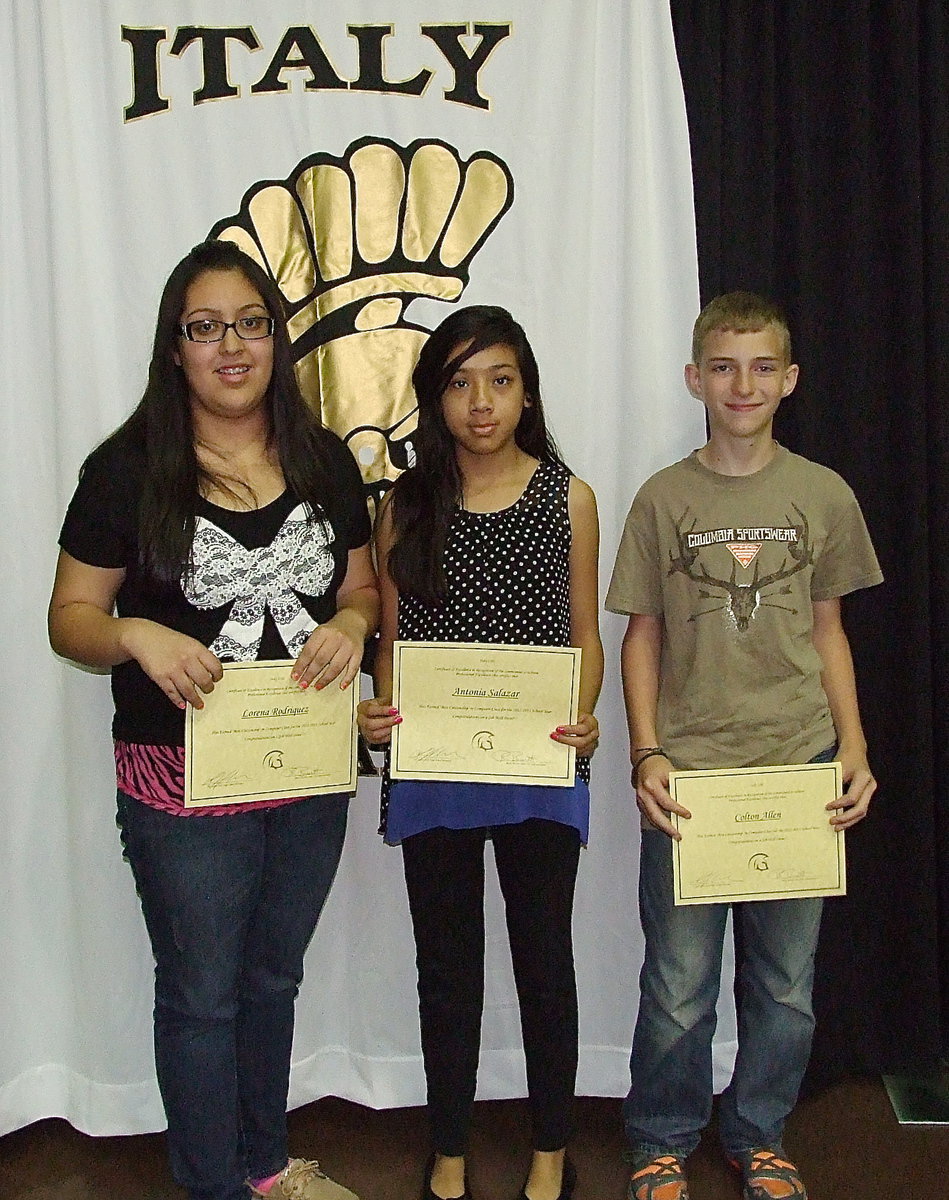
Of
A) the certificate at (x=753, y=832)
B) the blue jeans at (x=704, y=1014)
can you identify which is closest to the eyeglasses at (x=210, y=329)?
the certificate at (x=753, y=832)

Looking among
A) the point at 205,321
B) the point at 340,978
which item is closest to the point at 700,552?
the point at 205,321

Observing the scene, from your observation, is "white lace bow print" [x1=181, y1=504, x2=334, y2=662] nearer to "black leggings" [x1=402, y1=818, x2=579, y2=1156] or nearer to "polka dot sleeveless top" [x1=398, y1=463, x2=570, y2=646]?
"polka dot sleeveless top" [x1=398, y1=463, x2=570, y2=646]

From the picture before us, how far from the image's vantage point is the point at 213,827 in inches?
69.1

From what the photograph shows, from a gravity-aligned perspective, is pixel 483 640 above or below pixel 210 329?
below

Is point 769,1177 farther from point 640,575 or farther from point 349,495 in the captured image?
point 349,495

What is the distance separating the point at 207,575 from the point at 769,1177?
5.02ft

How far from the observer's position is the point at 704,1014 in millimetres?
2064

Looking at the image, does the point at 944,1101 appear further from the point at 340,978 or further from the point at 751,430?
the point at 751,430

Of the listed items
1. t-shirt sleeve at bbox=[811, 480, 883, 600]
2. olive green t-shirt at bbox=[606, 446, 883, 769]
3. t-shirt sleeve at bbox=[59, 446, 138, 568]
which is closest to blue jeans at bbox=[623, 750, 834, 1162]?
olive green t-shirt at bbox=[606, 446, 883, 769]

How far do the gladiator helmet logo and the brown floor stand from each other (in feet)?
4.71

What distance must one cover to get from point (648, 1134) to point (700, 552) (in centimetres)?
112
